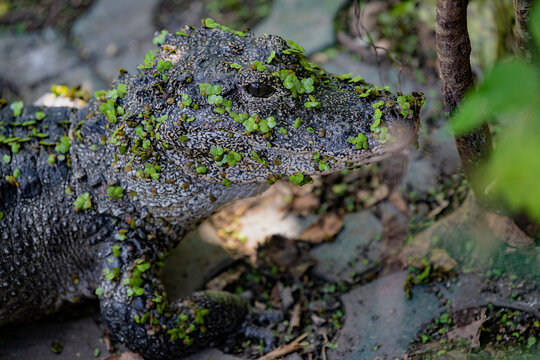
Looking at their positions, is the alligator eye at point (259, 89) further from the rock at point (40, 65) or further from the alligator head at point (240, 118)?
the rock at point (40, 65)

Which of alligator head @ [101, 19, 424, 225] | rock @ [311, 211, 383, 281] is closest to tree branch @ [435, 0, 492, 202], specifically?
alligator head @ [101, 19, 424, 225]

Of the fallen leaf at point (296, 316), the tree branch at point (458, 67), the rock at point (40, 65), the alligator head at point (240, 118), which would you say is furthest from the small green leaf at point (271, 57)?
the rock at point (40, 65)

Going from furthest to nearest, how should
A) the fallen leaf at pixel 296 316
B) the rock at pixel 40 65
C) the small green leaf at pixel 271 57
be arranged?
the rock at pixel 40 65 < the fallen leaf at pixel 296 316 < the small green leaf at pixel 271 57

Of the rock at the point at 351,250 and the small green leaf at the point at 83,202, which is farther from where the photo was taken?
the rock at the point at 351,250

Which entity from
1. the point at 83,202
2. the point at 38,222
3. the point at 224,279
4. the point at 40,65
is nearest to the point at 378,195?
the point at 224,279

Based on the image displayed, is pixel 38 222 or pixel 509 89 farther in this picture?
pixel 38 222

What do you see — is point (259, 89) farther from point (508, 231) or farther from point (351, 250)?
point (508, 231)

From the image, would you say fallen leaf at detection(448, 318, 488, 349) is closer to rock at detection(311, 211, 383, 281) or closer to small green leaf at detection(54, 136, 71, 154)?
rock at detection(311, 211, 383, 281)

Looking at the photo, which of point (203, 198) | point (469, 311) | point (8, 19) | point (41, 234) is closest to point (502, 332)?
point (469, 311)
